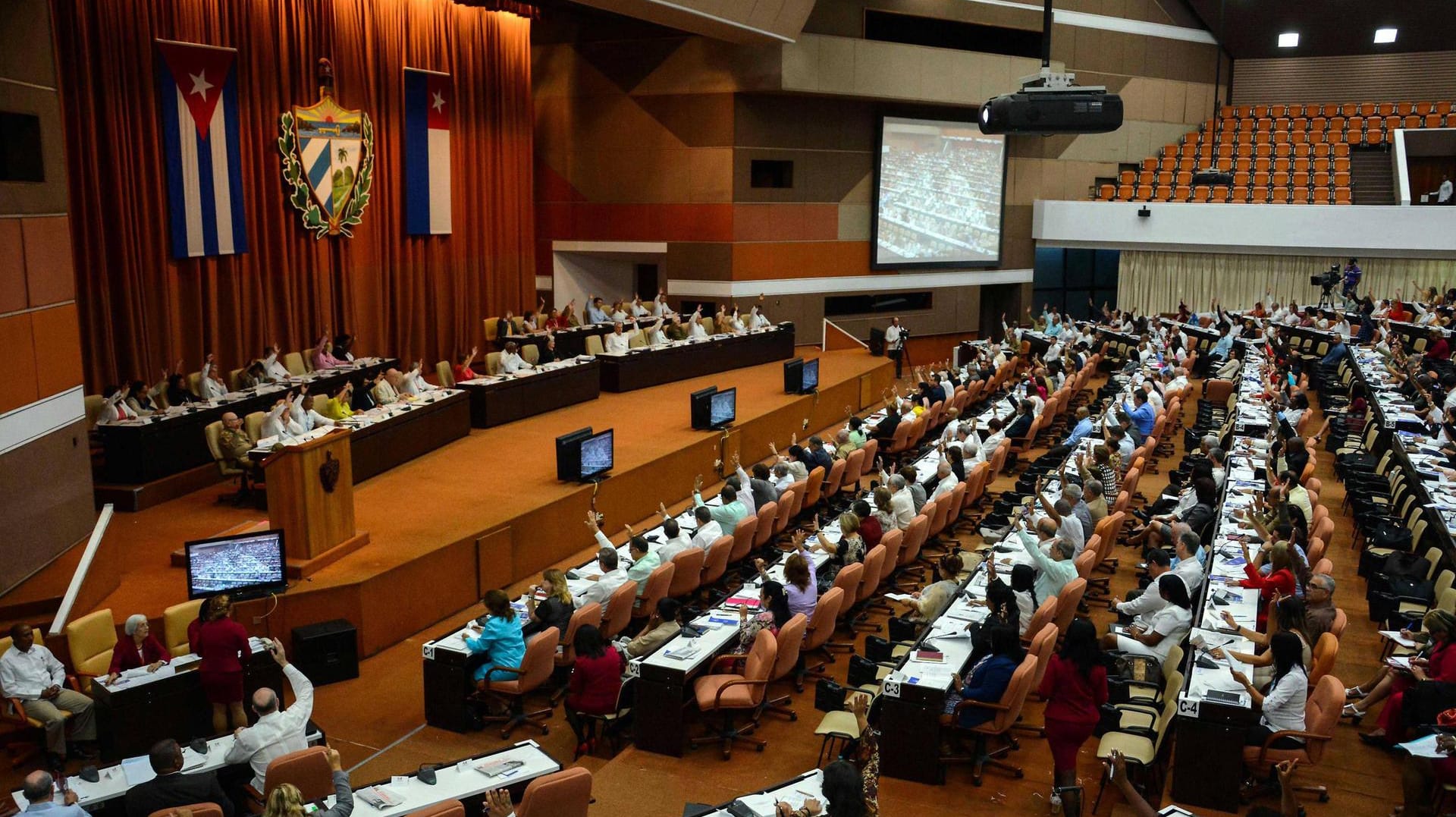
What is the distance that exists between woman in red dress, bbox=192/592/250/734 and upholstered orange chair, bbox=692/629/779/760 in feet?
10.4

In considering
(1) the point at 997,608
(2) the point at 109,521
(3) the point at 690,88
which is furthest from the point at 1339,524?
(3) the point at 690,88

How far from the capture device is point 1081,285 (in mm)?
31469

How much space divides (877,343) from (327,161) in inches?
441

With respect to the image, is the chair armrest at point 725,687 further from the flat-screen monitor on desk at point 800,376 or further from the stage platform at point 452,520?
the flat-screen monitor on desk at point 800,376

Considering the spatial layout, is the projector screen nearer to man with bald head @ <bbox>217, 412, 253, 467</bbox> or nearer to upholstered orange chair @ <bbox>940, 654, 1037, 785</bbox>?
man with bald head @ <bbox>217, 412, 253, 467</bbox>

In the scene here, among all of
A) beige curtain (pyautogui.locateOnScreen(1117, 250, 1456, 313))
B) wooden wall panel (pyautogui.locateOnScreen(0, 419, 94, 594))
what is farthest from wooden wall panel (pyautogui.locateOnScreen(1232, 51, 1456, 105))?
wooden wall panel (pyautogui.locateOnScreen(0, 419, 94, 594))

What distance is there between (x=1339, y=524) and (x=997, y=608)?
22.7ft

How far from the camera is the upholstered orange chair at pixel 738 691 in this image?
24.9 ft

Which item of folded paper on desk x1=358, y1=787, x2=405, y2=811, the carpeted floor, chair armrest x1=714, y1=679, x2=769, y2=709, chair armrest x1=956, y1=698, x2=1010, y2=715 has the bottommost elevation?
the carpeted floor

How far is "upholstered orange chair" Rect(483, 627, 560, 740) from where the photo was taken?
8133 mm

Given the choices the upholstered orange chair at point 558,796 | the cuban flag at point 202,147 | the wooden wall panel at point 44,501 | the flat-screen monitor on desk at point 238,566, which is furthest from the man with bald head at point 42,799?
the cuban flag at point 202,147

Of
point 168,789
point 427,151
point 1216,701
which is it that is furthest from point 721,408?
point 168,789

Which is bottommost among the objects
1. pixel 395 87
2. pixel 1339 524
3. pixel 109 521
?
pixel 1339 524

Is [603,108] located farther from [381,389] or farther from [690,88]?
[381,389]
